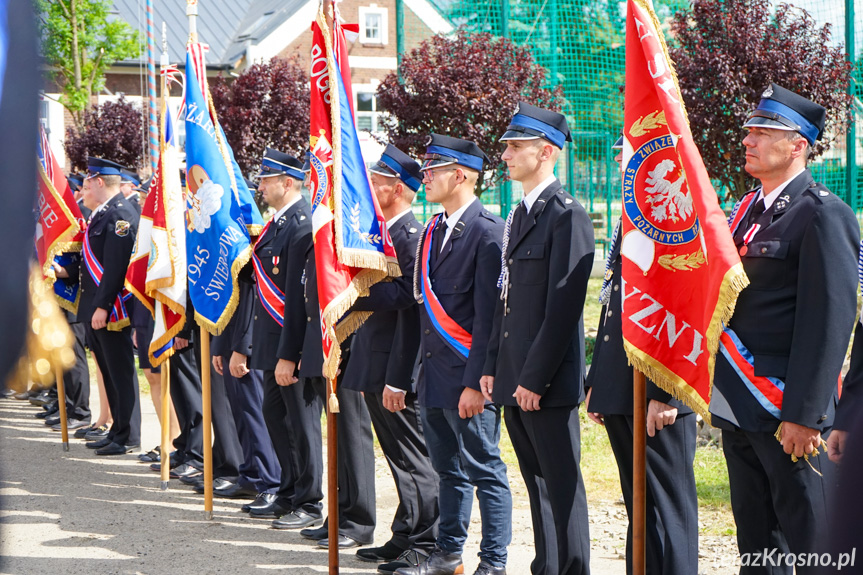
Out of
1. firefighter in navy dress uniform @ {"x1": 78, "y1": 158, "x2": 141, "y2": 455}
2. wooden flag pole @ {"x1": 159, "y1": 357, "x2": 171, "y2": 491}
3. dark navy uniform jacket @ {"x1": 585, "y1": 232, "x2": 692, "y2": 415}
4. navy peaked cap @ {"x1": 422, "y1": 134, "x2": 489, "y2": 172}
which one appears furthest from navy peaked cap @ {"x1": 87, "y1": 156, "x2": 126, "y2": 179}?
dark navy uniform jacket @ {"x1": 585, "y1": 232, "x2": 692, "y2": 415}

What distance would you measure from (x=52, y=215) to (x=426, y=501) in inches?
179

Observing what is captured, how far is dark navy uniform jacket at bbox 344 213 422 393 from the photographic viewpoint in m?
5.03

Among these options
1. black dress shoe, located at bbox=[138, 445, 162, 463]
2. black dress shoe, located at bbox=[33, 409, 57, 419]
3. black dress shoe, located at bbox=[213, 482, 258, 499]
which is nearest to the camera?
black dress shoe, located at bbox=[213, 482, 258, 499]

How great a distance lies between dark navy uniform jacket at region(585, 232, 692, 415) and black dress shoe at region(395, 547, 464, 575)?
1.29 metres

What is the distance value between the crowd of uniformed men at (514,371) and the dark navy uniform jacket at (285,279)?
1cm

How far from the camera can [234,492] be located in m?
6.73

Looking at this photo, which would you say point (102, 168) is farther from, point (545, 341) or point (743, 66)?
point (743, 66)

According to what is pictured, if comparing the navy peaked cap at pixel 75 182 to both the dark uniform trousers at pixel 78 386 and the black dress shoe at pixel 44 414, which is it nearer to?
the dark uniform trousers at pixel 78 386

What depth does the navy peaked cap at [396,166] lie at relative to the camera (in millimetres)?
5285

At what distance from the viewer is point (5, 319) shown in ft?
4.79

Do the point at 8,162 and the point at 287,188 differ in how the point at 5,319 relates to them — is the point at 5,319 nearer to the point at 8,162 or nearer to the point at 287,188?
the point at 8,162

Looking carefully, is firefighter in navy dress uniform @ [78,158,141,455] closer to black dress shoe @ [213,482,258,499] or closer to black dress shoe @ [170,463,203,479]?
black dress shoe @ [170,463,203,479]

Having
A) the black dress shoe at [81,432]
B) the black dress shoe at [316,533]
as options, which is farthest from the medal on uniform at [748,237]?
the black dress shoe at [81,432]

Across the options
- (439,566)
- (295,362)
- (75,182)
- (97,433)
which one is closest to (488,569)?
(439,566)
